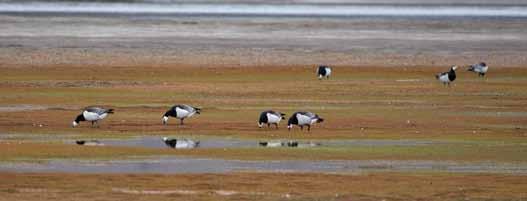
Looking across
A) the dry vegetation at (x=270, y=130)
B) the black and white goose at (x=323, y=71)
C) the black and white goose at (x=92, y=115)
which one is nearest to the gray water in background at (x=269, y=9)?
the dry vegetation at (x=270, y=130)

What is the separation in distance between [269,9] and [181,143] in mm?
59061

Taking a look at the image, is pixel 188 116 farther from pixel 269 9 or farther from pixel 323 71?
pixel 269 9

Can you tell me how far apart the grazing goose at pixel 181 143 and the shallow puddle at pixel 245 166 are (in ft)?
6.08

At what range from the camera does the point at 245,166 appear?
22672mm

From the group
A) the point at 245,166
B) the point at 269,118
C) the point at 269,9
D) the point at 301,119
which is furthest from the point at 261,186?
the point at 269,9

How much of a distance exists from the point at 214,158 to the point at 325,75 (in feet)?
59.5

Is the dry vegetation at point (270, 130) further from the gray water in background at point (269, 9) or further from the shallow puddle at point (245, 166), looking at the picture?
the gray water in background at point (269, 9)

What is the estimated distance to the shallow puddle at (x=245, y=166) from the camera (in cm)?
2208

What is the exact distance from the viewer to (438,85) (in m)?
40.0

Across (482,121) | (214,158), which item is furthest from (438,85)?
(214,158)

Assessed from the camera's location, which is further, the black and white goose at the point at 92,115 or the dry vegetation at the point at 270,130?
the black and white goose at the point at 92,115

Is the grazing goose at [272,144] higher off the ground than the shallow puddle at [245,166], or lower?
higher

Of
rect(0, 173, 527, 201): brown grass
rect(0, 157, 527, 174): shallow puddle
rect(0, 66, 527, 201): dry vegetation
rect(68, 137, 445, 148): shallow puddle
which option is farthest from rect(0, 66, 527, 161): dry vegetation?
rect(0, 173, 527, 201): brown grass

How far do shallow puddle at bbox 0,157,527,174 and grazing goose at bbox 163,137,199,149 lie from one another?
185cm
